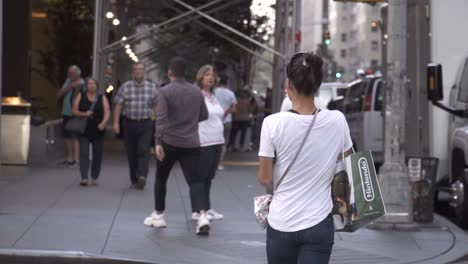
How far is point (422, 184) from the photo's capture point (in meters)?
11.9

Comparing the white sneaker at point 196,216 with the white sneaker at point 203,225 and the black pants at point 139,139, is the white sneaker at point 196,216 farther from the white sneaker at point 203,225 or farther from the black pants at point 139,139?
the black pants at point 139,139

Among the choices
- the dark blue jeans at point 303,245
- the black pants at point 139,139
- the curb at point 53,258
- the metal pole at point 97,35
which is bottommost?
the curb at point 53,258

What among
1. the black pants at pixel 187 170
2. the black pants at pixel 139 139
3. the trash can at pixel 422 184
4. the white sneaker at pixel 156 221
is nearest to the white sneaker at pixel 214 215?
the white sneaker at pixel 156 221

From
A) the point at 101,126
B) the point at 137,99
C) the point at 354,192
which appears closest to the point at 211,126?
the point at 137,99

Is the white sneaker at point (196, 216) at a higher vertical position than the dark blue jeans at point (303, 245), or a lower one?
lower

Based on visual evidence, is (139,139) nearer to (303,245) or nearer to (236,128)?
(303,245)

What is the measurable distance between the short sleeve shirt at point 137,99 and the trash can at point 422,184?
3904 mm

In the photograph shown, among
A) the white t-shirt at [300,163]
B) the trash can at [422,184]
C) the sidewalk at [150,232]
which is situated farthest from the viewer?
the trash can at [422,184]

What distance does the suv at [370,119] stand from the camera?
18547 millimetres

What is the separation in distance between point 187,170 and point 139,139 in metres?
3.70

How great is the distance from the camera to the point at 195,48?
127 feet

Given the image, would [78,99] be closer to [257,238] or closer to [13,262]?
[257,238]

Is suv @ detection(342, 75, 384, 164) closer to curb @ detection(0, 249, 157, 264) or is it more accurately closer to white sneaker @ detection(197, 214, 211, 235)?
white sneaker @ detection(197, 214, 211, 235)

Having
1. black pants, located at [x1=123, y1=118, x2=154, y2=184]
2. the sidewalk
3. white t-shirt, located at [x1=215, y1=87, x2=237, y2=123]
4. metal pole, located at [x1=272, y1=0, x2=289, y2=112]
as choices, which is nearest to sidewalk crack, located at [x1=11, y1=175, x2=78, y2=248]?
the sidewalk
